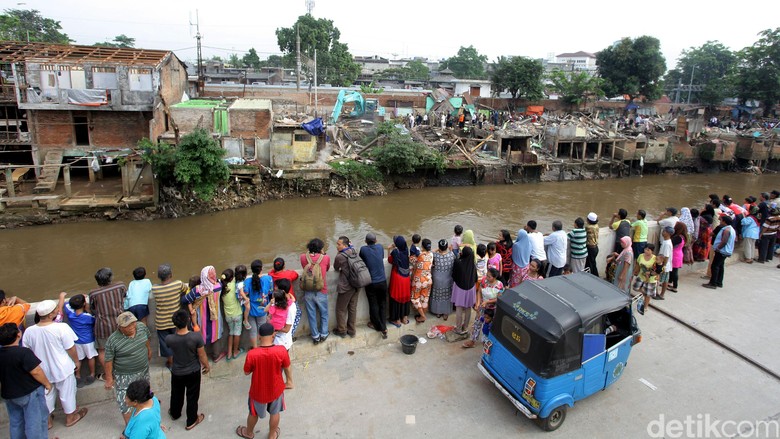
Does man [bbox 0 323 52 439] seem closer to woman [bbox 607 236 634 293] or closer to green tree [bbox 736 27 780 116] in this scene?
woman [bbox 607 236 634 293]

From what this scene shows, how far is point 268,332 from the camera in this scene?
413 centimetres

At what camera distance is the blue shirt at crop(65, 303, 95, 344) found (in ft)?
15.7

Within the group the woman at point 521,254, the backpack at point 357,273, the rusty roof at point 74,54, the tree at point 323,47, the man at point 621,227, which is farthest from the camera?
the tree at point 323,47

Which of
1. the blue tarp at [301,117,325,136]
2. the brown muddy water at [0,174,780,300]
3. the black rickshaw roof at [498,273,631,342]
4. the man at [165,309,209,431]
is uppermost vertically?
the blue tarp at [301,117,325,136]

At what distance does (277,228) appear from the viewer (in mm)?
17438

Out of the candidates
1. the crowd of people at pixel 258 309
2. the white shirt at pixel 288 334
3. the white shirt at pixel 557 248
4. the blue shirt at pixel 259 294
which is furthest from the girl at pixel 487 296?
the blue shirt at pixel 259 294

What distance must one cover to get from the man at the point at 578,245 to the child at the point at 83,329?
22.4ft

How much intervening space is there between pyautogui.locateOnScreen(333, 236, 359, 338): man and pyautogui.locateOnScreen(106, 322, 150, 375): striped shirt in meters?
2.28

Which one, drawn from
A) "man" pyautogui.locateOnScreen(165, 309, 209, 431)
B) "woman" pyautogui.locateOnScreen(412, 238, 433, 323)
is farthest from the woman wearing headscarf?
"woman" pyautogui.locateOnScreen(412, 238, 433, 323)

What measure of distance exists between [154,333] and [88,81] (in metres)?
18.0

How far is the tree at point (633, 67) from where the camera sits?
41222 millimetres

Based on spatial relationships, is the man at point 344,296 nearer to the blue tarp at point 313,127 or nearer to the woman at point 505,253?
the woman at point 505,253

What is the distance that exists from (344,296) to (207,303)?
65.3 inches

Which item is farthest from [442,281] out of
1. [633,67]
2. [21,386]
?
[633,67]
